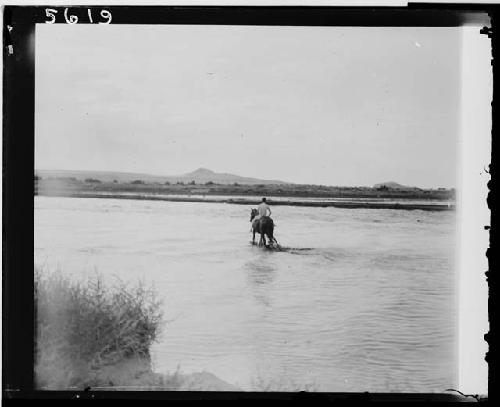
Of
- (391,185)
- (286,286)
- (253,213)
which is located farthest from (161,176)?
(391,185)

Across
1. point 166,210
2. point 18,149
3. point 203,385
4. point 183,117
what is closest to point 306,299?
point 203,385

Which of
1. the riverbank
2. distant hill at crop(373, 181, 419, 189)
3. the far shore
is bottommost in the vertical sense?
the riverbank

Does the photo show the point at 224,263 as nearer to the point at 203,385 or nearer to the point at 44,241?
the point at 203,385

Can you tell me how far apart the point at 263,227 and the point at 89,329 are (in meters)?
0.72

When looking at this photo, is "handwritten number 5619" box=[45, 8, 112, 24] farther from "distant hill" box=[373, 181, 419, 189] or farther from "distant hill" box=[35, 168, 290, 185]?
"distant hill" box=[373, 181, 419, 189]

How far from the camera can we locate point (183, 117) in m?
2.04

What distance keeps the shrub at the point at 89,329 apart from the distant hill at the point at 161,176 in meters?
0.36

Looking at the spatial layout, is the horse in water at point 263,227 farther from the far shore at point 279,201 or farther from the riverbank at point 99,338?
the riverbank at point 99,338

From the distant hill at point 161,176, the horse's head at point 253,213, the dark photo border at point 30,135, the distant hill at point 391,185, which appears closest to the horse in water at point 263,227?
the horse's head at point 253,213

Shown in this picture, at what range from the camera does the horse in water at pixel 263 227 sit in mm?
2043

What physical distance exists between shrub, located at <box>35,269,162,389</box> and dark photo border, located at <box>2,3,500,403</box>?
41 millimetres

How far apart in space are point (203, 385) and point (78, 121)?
1.04 metres

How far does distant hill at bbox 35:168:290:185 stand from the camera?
6.69ft

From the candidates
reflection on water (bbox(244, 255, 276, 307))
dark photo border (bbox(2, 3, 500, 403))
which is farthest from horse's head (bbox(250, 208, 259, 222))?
dark photo border (bbox(2, 3, 500, 403))
